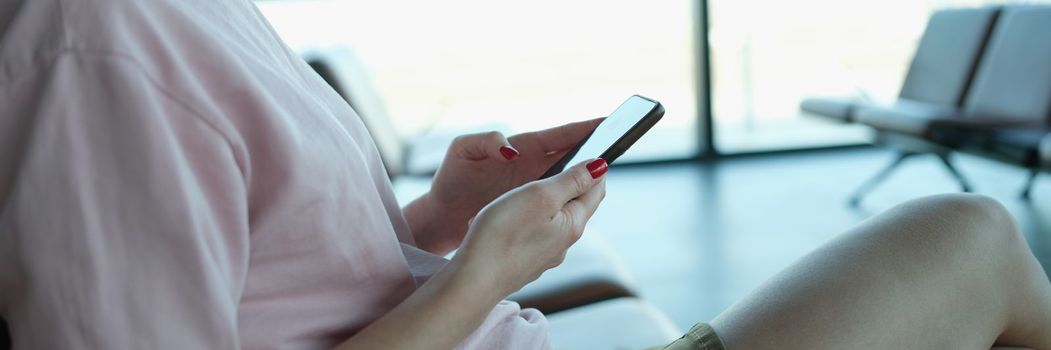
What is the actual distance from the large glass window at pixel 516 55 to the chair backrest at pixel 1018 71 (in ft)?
4.76

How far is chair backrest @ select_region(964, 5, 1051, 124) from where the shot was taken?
3.60 m

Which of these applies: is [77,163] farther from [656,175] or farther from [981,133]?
[656,175]

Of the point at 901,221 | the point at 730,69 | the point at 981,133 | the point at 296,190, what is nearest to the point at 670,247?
the point at 981,133

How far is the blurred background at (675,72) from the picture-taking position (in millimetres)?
4543

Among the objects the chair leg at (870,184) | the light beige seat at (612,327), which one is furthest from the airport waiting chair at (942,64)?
the light beige seat at (612,327)

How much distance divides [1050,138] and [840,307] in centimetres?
244

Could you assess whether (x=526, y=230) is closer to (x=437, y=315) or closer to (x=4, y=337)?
(x=437, y=315)

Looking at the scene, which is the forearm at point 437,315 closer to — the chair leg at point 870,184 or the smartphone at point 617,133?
the smartphone at point 617,133

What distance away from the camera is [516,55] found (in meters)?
5.00

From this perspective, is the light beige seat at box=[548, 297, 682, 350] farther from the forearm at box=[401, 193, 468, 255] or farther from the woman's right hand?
the woman's right hand

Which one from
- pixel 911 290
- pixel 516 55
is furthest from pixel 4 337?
pixel 516 55

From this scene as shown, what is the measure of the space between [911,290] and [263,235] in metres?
0.63

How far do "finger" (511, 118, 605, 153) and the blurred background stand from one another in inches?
118

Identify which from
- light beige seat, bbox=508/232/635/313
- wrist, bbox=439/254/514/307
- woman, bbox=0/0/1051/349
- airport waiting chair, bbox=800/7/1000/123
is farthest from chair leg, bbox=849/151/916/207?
wrist, bbox=439/254/514/307
